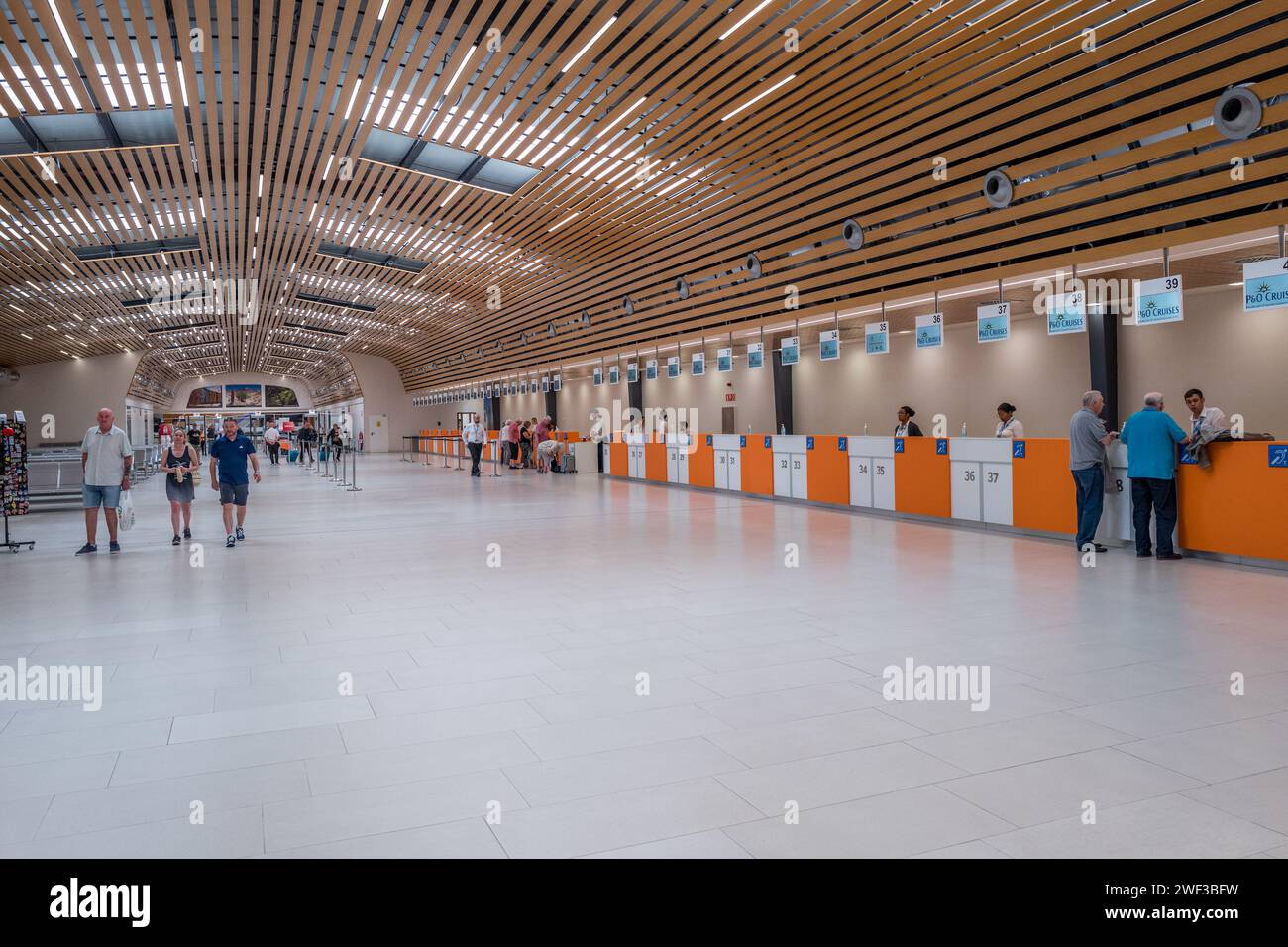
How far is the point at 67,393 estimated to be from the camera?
35.8 m

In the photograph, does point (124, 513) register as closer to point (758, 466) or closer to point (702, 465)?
point (758, 466)

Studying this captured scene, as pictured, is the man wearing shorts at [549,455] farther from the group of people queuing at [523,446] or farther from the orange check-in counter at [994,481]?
the orange check-in counter at [994,481]

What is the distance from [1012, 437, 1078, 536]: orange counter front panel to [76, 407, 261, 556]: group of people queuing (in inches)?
364

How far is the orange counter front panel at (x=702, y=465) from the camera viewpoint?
1705 cm

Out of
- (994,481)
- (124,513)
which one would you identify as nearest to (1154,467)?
(994,481)

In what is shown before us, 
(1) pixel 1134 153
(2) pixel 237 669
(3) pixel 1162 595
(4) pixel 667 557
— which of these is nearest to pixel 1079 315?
(1) pixel 1134 153

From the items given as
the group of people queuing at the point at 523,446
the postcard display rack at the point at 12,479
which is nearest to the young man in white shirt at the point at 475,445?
the group of people queuing at the point at 523,446

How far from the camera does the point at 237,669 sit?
503 centimetres

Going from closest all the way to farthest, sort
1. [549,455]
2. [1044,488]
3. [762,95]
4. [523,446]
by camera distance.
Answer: [1044,488]
[762,95]
[549,455]
[523,446]

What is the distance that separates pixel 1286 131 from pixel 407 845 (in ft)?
27.2

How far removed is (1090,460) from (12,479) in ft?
40.4

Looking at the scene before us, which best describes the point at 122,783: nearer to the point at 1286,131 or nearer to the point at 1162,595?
the point at 1162,595

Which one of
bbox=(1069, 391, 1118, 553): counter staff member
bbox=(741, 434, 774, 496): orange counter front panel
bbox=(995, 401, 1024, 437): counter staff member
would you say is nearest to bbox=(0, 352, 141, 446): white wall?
bbox=(741, 434, 774, 496): orange counter front panel

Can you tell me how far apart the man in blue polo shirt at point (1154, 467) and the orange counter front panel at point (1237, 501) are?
0.22m
